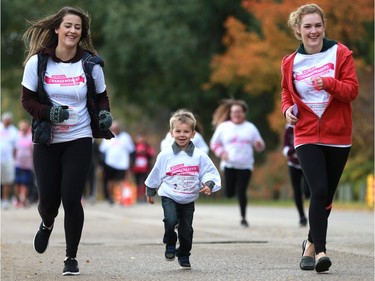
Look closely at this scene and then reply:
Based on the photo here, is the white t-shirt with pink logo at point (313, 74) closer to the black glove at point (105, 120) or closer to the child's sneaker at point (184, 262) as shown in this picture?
the black glove at point (105, 120)

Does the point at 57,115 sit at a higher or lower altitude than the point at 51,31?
lower

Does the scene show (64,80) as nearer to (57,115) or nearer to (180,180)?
(57,115)

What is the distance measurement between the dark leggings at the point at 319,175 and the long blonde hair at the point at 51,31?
1.98 m

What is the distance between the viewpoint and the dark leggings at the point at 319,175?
926 cm

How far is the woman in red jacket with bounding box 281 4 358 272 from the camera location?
9266mm

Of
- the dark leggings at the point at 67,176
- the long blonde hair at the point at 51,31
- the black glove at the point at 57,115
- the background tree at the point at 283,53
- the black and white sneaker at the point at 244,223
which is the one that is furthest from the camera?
the background tree at the point at 283,53

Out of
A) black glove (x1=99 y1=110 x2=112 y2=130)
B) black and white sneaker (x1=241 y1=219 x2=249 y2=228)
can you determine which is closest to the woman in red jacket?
black glove (x1=99 y1=110 x2=112 y2=130)

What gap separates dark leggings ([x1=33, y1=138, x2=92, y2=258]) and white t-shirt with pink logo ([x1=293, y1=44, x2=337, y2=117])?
70.2 inches

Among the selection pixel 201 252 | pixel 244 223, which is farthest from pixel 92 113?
pixel 244 223

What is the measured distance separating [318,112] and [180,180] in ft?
4.61

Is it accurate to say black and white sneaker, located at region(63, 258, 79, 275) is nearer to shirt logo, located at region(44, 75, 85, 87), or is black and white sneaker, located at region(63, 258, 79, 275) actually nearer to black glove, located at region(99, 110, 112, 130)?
black glove, located at region(99, 110, 112, 130)

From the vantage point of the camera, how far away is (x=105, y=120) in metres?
9.16

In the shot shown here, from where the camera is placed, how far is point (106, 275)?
30.1 ft

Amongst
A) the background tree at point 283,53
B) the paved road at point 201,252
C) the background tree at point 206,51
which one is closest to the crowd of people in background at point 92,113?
the paved road at point 201,252
